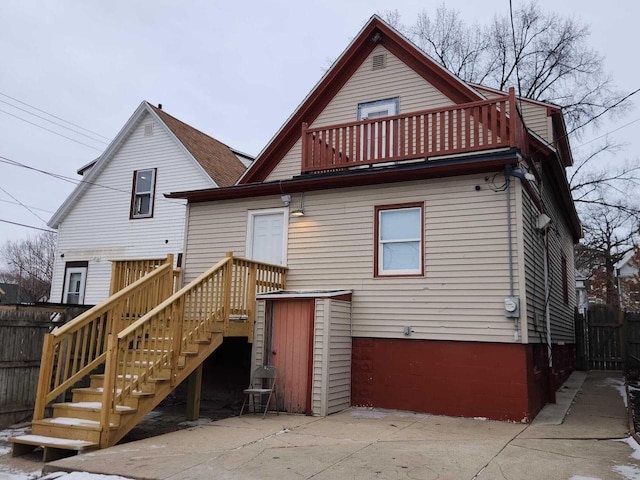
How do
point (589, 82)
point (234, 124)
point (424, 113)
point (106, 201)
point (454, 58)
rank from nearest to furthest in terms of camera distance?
point (424, 113)
point (106, 201)
point (589, 82)
point (454, 58)
point (234, 124)

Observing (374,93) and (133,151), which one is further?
(133,151)

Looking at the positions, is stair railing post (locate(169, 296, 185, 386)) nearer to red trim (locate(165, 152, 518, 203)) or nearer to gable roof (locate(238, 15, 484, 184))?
red trim (locate(165, 152, 518, 203))

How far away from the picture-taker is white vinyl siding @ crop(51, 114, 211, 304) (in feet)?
57.3

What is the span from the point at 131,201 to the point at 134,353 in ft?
40.0

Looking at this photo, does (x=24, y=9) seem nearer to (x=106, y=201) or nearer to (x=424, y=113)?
Result: (x=106, y=201)

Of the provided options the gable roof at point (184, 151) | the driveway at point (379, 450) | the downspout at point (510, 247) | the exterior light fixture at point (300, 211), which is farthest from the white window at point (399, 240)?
the gable roof at point (184, 151)

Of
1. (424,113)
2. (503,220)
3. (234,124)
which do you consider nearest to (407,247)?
(503,220)

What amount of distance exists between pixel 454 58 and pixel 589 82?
6472mm

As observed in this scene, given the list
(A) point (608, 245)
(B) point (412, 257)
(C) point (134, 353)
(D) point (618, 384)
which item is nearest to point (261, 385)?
(C) point (134, 353)

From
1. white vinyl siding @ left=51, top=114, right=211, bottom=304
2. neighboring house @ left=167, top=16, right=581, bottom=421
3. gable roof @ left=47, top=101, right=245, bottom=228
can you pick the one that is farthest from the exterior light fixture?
white vinyl siding @ left=51, top=114, right=211, bottom=304

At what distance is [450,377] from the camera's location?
9023 mm

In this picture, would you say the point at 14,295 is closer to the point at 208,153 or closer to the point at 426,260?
the point at 208,153

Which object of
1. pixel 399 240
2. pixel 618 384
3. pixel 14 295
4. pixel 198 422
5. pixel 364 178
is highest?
pixel 364 178

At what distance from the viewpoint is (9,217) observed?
74938 millimetres
